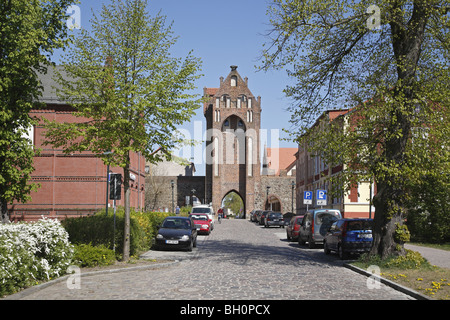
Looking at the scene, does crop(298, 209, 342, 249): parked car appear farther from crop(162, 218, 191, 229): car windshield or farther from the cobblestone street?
the cobblestone street

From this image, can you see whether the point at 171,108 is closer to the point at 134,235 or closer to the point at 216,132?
the point at 134,235

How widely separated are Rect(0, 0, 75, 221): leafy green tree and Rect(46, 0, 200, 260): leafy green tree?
4.40m

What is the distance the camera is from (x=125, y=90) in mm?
14516

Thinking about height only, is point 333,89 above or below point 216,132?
below

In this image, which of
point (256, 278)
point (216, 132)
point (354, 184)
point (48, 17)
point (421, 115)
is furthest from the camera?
point (216, 132)

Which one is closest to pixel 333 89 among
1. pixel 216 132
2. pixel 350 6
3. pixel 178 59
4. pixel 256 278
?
pixel 350 6

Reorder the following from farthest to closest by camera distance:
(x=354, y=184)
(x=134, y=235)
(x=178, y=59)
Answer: (x=134, y=235) → (x=178, y=59) → (x=354, y=184)

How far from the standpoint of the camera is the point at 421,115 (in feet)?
44.7

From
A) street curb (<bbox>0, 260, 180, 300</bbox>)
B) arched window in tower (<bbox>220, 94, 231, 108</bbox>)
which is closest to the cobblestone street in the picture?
street curb (<bbox>0, 260, 180, 300</bbox>)

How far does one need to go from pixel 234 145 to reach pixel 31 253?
6492cm

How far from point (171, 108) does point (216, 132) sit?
59.6 meters

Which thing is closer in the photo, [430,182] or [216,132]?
[430,182]

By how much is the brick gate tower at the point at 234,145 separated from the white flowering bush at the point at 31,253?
6175 centimetres

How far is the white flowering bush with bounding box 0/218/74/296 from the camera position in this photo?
9.30 meters
